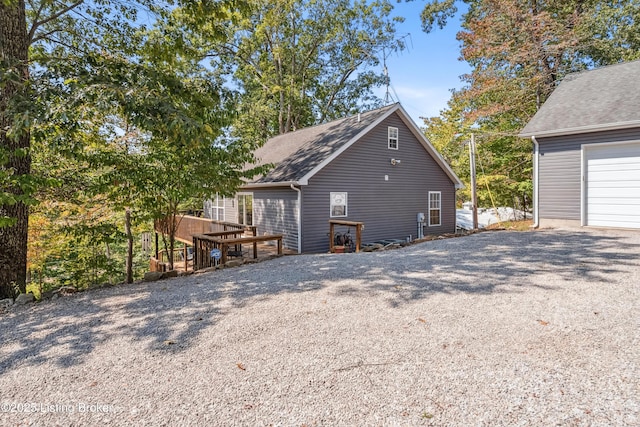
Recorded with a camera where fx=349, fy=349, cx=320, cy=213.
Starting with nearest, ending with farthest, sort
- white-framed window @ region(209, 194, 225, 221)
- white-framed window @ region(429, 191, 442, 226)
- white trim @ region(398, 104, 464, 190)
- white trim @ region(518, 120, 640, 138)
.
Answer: white trim @ region(518, 120, 640, 138)
white trim @ region(398, 104, 464, 190)
white-framed window @ region(429, 191, 442, 226)
white-framed window @ region(209, 194, 225, 221)

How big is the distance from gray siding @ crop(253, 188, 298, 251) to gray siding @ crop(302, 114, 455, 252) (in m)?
0.45

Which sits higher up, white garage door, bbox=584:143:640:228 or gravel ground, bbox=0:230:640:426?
white garage door, bbox=584:143:640:228

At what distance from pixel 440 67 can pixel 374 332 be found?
825 inches

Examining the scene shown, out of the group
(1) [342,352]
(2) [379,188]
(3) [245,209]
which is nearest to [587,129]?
(2) [379,188]

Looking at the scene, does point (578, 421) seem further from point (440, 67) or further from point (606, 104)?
point (440, 67)

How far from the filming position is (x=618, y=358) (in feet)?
10.00

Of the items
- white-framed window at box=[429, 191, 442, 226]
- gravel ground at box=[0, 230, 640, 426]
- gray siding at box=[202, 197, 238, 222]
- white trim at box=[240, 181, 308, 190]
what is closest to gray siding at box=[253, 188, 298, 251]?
white trim at box=[240, 181, 308, 190]

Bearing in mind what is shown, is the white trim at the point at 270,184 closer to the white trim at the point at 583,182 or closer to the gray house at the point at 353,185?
the gray house at the point at 353,185

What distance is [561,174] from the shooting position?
11.0 m

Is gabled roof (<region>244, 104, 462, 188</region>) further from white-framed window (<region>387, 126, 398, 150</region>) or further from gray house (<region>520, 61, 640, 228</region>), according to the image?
gray house (<region>520, 61, 640, 228</region>)

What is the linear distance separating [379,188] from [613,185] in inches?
275

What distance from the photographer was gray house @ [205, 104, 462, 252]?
11.7 metres

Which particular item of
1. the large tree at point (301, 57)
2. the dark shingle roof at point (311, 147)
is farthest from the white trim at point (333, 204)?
the large tree at point (301, 57)

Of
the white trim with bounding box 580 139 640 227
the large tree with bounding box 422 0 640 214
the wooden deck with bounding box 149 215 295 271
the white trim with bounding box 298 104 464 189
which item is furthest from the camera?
the large tree with bounding box 422 0 640 214
